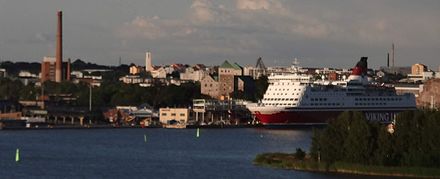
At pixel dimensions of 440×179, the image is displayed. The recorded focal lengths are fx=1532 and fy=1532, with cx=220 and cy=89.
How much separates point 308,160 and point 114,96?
178 feet

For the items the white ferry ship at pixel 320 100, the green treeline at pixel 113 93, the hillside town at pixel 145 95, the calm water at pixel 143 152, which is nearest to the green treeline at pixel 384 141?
the calm water at pixel 143 152

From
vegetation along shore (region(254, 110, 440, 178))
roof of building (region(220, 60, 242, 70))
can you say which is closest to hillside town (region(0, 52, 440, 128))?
roof of building (region(220, 60, 242, 70))

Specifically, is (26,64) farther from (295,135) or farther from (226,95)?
(295,135)

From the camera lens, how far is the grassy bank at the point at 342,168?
41.5 m

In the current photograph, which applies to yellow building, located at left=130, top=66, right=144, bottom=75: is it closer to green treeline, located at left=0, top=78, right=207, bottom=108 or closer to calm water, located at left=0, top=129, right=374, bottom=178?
green treeline, located at left=0, top=78, right=207, bottom=108

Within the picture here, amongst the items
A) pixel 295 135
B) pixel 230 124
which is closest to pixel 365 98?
pixel 230 124

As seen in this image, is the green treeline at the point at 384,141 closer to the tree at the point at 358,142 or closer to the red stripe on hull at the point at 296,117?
the tree at the point at 358,142

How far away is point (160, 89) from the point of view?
4001 inches

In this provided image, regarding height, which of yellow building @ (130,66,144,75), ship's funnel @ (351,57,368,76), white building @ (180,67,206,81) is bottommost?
ship's funnel @ (351,57,368,76)

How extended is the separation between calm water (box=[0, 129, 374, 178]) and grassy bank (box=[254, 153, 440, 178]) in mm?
547

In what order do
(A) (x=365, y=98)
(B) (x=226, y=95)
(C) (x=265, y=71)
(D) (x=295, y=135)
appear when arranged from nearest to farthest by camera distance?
(D) (x=295, y=135) < (A) (x=365, y=98) < (B) (x=226, y=95) < (C) (x=265, y=71)

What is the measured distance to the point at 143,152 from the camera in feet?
182

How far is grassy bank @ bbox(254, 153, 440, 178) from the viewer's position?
4153 cm

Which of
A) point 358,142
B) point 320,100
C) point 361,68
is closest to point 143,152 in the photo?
point 358,142
